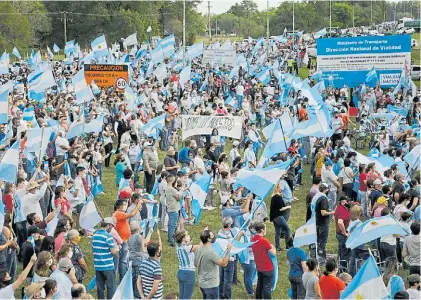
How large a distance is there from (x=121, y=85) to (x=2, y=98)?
A: 12.3m

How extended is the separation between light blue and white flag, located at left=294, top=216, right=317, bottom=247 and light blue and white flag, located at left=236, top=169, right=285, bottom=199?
82 cm

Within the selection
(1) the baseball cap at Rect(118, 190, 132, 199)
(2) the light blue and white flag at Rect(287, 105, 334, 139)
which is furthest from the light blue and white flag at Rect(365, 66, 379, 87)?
(1) the baseball cap at Rect(118, 190, 132, 199)

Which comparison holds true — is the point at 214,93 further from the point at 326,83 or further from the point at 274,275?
the point at 274,275

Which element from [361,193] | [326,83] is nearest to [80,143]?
[361,193]

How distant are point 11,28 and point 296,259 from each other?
50648mm

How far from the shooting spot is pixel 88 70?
3059 cm

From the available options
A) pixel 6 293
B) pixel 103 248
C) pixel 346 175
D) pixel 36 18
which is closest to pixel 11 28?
pixel 36 18

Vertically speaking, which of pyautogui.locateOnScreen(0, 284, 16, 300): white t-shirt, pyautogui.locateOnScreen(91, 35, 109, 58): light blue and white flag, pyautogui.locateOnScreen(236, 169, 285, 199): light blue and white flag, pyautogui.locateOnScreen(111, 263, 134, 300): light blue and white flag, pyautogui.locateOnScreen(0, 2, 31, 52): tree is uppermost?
pyautogui.locateOnScreen(0, 2, 31, 52): tree

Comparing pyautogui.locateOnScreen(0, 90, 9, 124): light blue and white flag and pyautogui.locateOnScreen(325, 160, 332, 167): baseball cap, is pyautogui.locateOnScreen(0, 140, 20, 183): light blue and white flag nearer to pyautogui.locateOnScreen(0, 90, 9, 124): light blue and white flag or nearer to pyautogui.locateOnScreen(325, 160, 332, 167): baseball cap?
pyautogui.locateOnScreen(0, 90, 9, 124): light blue and white flag

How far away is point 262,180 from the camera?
39.7 feet

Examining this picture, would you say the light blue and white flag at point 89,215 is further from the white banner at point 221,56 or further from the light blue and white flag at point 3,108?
the white banner at point 221,56

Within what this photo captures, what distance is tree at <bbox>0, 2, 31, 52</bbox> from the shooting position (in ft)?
188

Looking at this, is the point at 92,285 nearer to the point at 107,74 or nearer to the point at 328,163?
the point at 328,163

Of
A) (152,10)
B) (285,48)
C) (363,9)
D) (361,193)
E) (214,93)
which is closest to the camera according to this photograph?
(361,193)
